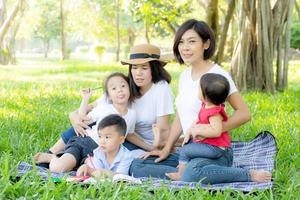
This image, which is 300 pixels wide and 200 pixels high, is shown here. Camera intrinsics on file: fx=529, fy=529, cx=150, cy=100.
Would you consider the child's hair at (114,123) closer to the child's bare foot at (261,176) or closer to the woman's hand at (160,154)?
the woman's hand at (160,154)

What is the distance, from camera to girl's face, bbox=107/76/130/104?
394 centimetres

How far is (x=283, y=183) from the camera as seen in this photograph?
348 centimetres

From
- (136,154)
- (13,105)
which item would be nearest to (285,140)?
(136,154)

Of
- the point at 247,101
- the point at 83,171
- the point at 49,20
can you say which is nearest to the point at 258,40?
the point at 247,101

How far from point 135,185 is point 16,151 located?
1.30 m

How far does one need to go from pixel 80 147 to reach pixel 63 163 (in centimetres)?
24

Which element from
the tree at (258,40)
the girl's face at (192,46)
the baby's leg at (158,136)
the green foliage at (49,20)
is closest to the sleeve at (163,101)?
the baby's leg at (158,136)

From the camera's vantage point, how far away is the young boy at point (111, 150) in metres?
3.66

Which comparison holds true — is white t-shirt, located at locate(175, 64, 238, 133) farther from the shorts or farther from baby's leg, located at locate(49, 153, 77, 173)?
baby's leg, located at locate(49, 153, 77, 173)

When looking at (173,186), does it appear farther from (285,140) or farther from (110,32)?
(110,32)

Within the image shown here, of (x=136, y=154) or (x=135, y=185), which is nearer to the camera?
(x=135, y=185)

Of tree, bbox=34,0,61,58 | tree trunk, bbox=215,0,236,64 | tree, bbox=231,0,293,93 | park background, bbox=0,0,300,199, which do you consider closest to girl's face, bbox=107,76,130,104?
park background, bbox=0,0,300,199

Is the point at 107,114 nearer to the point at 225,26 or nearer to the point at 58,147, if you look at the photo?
the point at 58,147

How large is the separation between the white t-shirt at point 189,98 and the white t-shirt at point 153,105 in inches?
7.7
